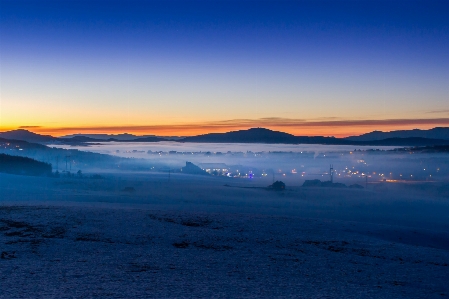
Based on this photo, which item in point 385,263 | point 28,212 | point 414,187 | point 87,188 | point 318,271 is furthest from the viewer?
point 414,187

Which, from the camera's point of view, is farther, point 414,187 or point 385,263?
point 414,187

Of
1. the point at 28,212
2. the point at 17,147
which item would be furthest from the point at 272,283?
the point at 17,147

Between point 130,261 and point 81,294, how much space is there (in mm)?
3226

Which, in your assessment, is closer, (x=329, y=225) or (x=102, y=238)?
(x=102, y=238)

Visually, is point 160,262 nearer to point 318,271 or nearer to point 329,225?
point 318,271

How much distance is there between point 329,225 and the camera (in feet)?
67.3

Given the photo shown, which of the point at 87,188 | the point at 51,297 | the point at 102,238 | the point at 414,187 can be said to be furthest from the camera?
the point at 414,187

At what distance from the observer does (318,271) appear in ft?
38.8

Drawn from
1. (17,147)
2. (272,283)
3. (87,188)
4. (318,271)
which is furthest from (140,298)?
(17,147)

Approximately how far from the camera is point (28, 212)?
20438 mm

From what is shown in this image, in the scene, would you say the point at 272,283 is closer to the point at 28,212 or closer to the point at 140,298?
the point at 140,298

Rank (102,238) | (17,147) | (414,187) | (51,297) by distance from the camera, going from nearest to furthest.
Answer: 1. (51,297)
2. (102,238)
3. (414,187)
4. (17,147)

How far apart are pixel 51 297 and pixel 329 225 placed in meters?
14.1

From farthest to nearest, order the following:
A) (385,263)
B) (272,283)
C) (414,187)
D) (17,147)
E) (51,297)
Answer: (17,147)
(414,187)
(385,263)
(272,283)
(51,297)
